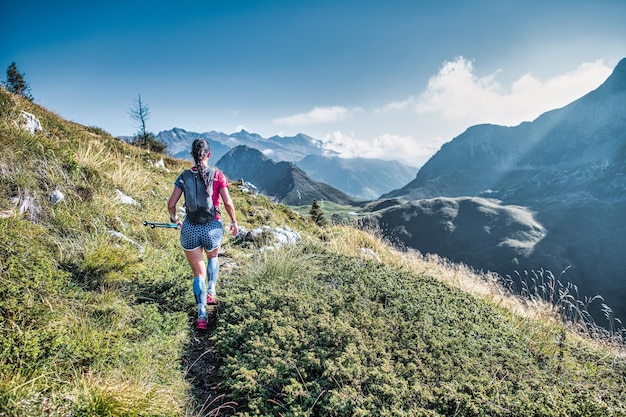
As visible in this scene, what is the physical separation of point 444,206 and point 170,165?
166727 millimetres

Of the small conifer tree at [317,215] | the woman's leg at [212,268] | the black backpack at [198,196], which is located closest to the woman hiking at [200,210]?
the black backpack at [198,196]

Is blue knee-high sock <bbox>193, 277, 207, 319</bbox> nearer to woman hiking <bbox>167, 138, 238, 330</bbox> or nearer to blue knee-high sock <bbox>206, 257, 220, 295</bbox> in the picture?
woman hiking <bbox>167, 138, 238, 330</bbox>

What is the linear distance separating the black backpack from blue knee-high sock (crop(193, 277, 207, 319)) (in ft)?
3.05

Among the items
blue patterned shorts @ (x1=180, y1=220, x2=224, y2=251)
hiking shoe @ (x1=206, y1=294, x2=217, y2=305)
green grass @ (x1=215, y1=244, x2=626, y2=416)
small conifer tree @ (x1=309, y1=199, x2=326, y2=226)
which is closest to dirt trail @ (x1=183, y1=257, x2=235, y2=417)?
green grass @ (x1=215, y1=244, x2=626, y2=416)

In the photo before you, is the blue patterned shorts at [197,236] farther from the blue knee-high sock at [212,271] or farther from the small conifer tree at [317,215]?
the small conifer tree at [317,215]

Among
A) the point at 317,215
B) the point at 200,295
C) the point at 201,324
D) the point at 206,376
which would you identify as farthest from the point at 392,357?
the point at 317,215

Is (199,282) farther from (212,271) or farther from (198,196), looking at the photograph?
(198,196)

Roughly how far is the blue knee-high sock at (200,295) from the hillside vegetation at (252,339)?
0.71ft

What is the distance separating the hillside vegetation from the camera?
2.90 meters

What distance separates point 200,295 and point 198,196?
61.1 inches

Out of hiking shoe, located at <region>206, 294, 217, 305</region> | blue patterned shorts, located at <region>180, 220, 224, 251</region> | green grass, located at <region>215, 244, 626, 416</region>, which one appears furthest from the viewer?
hiking shoe, located at <region>206, 294, 217, 305</region>

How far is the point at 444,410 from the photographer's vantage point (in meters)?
Result: 3.02

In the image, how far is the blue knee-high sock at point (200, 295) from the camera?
186 inches

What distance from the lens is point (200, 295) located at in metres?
4.77
